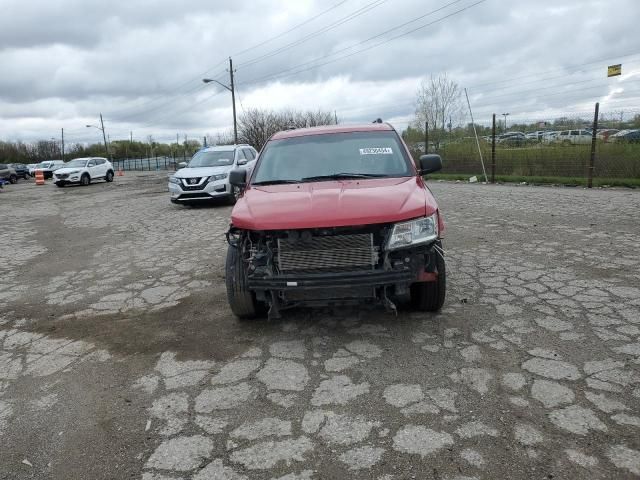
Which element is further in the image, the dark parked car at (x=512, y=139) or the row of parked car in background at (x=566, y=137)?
the dark parked car at (x=512, y=139)

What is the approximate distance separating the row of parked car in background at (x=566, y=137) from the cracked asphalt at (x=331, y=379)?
8.57 m

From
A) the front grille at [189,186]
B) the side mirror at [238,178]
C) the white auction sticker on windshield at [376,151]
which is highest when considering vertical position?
the white auction sticker on windshield at [376,151]

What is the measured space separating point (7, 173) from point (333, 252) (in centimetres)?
Answer: 3906

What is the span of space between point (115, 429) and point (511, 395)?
2.49 m

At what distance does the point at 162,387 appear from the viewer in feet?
11.2

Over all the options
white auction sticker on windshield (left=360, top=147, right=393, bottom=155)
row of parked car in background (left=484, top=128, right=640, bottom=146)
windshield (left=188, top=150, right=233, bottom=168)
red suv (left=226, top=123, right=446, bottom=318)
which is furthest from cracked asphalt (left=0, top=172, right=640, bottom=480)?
row of parked car in background (left=484, top=128, right=640, bottom=146)

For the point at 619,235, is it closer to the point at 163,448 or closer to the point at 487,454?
the point at 487,454

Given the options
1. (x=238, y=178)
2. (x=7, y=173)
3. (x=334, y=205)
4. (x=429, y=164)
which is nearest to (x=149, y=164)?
(x=7, y=173)

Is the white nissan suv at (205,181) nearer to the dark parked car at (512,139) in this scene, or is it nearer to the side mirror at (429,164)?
the side mirror at (429,164)

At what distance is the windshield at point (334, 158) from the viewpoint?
4766mm

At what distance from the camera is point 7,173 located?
3488 cm

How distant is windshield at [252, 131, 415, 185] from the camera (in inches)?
188

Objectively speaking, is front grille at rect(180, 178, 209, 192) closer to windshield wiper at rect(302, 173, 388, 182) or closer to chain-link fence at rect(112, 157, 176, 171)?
windshield wiper at rect(302, 173, 388, 182)

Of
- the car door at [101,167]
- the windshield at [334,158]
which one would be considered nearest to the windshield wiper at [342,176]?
the windshield at [334,158]
